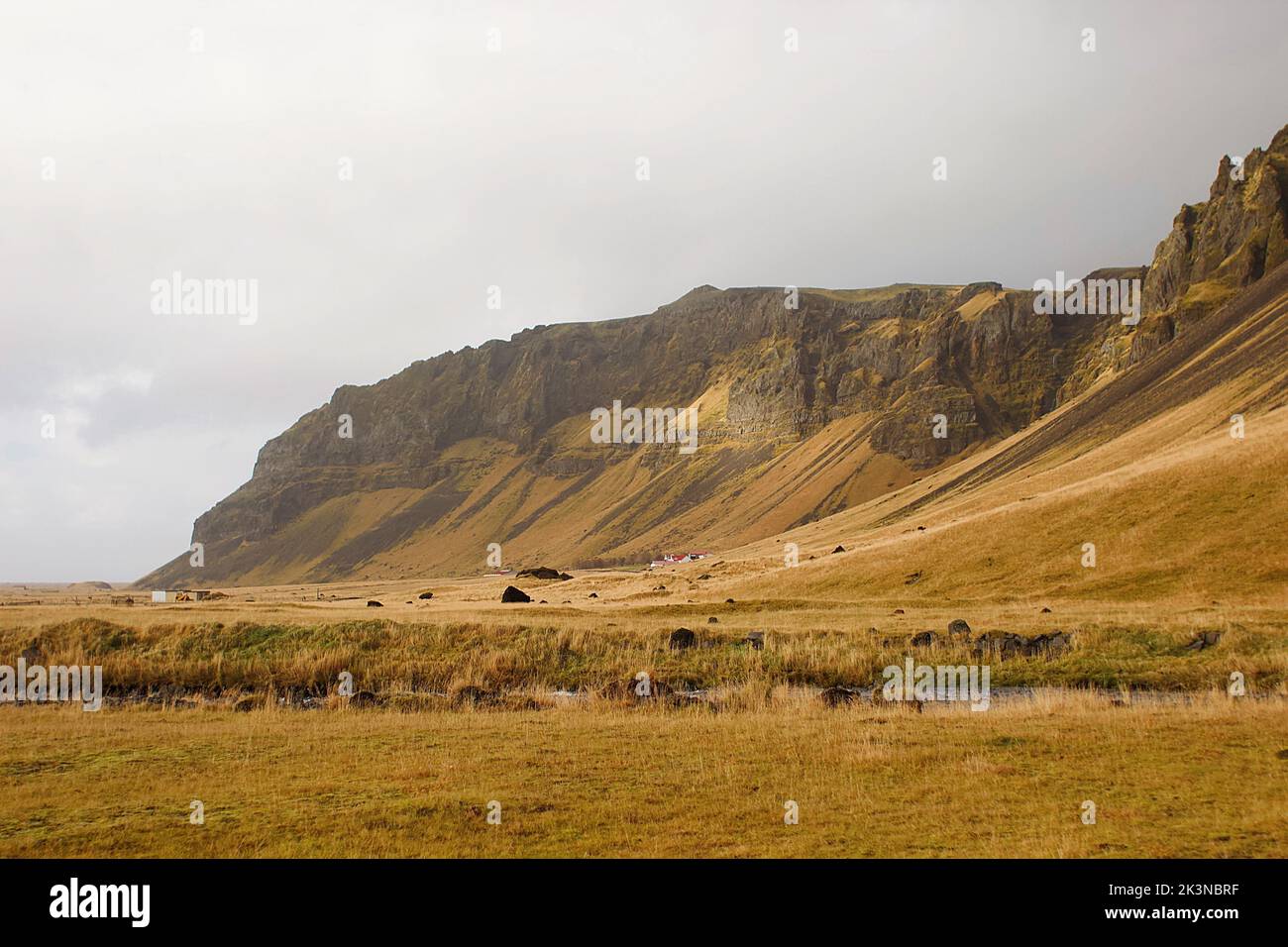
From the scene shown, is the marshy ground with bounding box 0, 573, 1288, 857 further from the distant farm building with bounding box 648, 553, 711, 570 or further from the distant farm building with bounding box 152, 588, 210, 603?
the distant farm building with bounding box 648, 553, 711, 570

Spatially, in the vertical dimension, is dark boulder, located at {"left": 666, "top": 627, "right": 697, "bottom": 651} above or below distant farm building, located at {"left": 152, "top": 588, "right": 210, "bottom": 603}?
above

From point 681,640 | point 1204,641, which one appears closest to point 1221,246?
point 1204,641

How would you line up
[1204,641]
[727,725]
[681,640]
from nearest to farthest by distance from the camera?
[727,725]
[1204,641]
[681,640]

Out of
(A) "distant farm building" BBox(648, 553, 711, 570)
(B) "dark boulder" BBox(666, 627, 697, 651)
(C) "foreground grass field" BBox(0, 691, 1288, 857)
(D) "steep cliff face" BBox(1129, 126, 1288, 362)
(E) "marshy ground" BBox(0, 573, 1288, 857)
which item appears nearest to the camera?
(C) "foreground grass field" BBox(0, 691, 1288, 857)

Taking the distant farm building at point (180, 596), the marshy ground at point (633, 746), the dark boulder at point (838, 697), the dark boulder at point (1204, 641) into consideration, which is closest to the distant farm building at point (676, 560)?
the distant farm building at point (180, 596)

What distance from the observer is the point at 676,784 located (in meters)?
14.6

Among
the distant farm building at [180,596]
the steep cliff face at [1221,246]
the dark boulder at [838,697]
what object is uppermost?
the steep cliff face at [1221,246]

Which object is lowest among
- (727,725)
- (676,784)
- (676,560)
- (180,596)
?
(676,560)

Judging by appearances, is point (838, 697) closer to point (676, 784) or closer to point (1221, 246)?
point (676, 784)

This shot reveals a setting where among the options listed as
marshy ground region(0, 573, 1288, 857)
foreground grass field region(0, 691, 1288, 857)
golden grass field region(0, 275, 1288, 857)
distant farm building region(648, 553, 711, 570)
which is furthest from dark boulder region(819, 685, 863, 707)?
distant farm building region(648, 553, 711, 570)

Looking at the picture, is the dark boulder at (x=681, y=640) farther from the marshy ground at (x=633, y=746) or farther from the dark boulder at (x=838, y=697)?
the dark boulder at (x=838, y=697)

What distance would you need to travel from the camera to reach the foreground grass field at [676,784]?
11.1 m

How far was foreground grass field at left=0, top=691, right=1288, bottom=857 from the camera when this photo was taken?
11.1 metres
